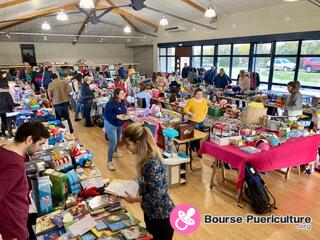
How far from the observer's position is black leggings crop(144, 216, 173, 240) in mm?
1972

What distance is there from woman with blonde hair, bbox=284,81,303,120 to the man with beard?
5014 mm

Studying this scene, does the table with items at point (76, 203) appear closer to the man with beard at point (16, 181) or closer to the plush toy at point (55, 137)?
the man with beard at point (16, 181)

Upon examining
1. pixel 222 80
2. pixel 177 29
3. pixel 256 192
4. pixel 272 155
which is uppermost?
pixel 177 29

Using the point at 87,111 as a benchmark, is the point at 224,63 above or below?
above

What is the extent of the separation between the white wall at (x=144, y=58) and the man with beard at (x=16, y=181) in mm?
16643

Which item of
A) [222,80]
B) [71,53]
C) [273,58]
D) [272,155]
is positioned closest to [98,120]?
[222,80]

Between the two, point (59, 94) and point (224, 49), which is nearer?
point (59, 94)

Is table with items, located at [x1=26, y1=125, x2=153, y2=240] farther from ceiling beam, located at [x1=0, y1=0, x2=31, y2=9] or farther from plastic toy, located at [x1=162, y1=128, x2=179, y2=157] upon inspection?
ceiling beam, located at [x1=0, y1=0, x2=31, y2=9]

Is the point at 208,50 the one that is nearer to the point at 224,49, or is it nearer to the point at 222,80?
the point at 224,49

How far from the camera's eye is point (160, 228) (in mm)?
1980

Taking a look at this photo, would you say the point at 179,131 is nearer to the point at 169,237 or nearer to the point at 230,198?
the point at 230,198

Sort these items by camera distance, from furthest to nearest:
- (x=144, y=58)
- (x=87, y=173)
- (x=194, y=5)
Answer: (x=144, y=58) → (x=194, y=5) → (x=87, y=173)

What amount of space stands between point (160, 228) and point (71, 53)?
17.7 metres

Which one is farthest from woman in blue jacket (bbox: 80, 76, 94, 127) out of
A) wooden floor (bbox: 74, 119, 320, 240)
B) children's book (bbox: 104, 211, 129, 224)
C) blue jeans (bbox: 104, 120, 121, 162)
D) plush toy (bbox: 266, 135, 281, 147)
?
children's book (bbox: 104, 211, 129, 224)
